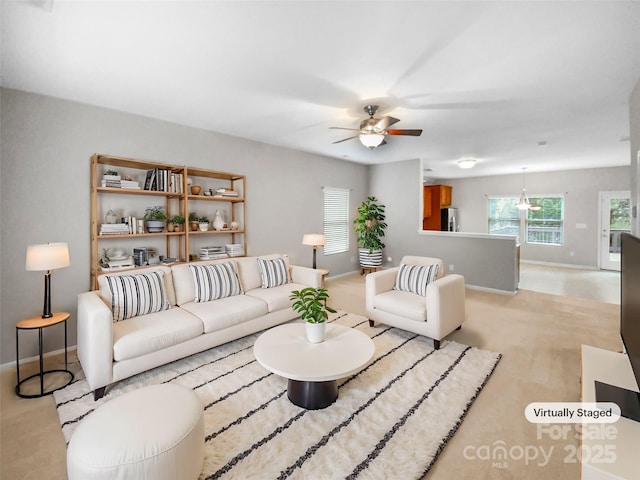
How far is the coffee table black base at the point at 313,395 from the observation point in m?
2.13

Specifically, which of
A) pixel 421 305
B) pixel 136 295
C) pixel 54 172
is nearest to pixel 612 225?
pixel 421 305

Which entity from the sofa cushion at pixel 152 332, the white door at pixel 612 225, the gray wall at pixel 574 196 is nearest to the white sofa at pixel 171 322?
the sofa cushion at pixel 152 332

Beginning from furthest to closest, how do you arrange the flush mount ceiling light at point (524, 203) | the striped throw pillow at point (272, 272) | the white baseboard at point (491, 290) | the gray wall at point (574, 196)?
the flush mount ceiling light at point (524, 203) < the gray wall at point (574, 196) < the white baseboard at point (491, 290) < the striped throw pillow at point (272, 272)

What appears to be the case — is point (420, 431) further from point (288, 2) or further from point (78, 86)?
point (78, 86)

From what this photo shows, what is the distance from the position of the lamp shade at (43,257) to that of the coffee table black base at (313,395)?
7.16 feet

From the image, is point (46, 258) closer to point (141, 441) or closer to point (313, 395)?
point (141, 441)

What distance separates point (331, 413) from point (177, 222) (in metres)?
2.87

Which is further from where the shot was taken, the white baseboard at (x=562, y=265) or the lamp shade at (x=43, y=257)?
the white baseboard at (x=562, y=265)

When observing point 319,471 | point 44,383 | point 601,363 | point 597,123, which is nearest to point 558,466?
point 601,363

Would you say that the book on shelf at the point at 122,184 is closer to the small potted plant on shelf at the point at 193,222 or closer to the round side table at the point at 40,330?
the small potted plant on shelf at the point at 193,222

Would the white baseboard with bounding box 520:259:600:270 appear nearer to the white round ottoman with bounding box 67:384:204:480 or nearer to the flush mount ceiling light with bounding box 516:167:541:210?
the flush mount ceiling light with bounding box 516:167:541:210

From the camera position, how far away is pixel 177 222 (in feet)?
12.2

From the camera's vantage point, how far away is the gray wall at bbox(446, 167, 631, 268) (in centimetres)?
730

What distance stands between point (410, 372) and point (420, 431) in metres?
0.72
